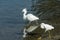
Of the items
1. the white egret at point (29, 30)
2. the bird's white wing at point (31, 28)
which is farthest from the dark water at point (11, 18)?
the bird's white wing at point (31, 28)

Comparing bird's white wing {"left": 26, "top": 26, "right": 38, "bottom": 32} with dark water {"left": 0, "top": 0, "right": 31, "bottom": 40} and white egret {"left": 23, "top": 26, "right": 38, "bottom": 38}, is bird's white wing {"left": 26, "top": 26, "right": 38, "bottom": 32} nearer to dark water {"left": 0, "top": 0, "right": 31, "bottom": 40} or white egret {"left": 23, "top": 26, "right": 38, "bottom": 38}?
white egret {"left": 23, "top": 26, "right": 38, "bottom": 38}

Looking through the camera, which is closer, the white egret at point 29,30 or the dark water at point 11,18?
the white egret at point 29,30

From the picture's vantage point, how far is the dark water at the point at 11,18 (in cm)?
877

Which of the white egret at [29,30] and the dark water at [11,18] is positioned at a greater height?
the dark water at [11,18]

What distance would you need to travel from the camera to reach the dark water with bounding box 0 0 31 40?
8770 millimetres

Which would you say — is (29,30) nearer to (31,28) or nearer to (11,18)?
(31,28)

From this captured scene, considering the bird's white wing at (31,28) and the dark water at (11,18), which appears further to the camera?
the dark water at (11,18)

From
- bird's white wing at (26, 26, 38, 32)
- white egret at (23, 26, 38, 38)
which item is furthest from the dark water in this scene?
bird's white wing at (26, 26, 38, 32)

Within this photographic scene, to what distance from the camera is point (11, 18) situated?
1042 cm

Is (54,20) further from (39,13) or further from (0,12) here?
(0,12)

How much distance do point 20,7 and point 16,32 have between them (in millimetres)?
3085

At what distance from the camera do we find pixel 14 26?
9516 millimetres

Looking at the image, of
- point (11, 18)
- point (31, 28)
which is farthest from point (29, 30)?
point (11, 18)

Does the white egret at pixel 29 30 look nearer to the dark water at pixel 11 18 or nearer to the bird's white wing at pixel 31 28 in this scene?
the bird's white wing at pixel 31 28
